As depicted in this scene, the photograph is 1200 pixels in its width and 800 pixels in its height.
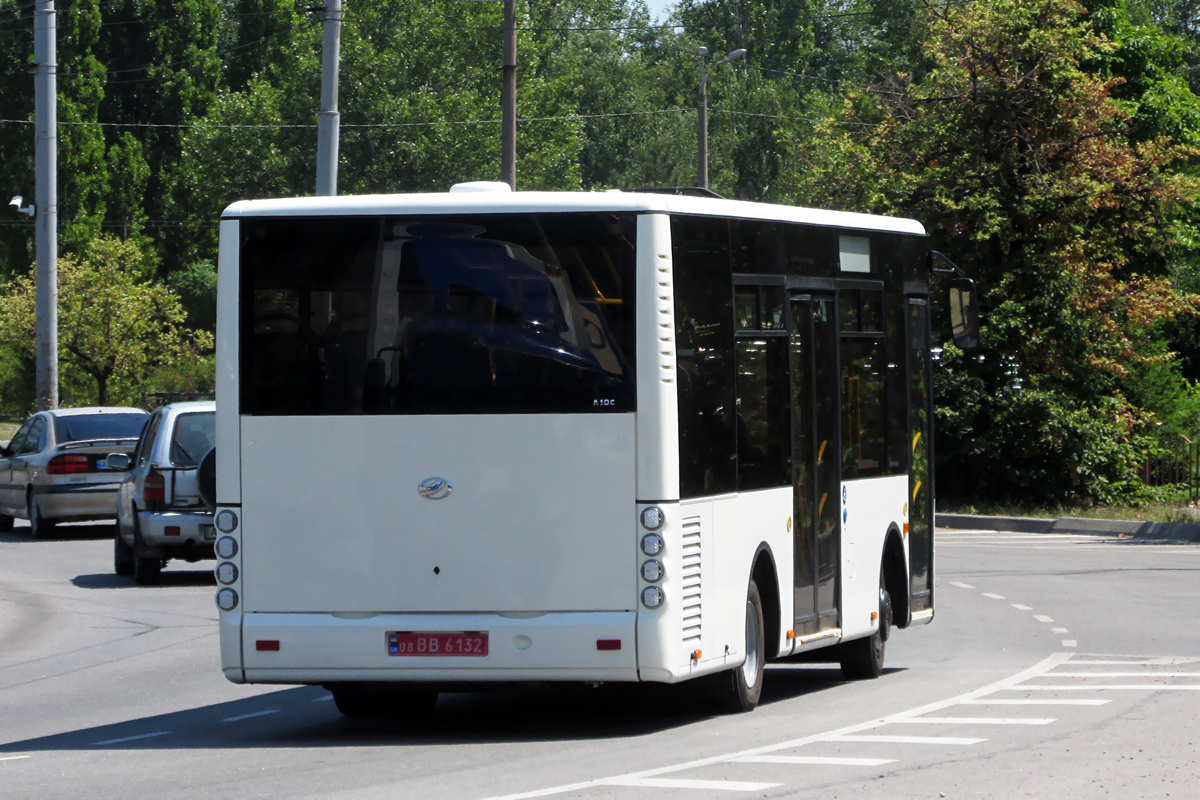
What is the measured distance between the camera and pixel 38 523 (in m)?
25.1

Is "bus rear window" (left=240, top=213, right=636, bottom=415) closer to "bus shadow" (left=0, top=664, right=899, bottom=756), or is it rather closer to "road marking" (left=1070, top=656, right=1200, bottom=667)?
"bus shadow" (left=0, top=664, right=899, bottom=756)

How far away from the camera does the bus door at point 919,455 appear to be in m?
13.0

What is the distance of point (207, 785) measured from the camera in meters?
8.09

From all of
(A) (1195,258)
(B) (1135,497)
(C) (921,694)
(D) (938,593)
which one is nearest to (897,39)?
(A) (1195,258)

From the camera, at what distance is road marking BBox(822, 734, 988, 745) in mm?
8914

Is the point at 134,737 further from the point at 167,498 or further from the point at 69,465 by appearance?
the point at 69,465

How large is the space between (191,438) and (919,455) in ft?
28.3

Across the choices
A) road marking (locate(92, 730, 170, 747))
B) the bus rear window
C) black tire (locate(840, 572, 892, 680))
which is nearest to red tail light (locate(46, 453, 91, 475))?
black tire (locate(840, 572, 892, 680))

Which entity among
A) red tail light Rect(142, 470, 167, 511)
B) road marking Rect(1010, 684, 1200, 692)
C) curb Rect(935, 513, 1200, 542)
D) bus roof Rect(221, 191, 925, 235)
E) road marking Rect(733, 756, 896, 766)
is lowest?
road marking Rect(1010, 684, 1200, 692)

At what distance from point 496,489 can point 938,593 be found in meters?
9.84

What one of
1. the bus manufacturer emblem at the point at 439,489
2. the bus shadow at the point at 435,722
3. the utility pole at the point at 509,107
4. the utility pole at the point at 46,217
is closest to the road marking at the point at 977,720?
the bus shadow at the point at 435,722

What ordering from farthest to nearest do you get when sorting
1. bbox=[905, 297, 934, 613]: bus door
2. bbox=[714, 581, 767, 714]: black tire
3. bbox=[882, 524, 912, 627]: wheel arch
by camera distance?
1. bbox=[905, 297, 934, 613]: bus door
2. bbox=[882, 524, 912, 627]: wheel arch
3. bbox=[714, 581, 767, 714]: black tire

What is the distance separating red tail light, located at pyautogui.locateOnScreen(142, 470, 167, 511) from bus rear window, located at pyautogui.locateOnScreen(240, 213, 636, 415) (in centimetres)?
946

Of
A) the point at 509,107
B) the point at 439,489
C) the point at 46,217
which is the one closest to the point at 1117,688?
the point at 439,489
